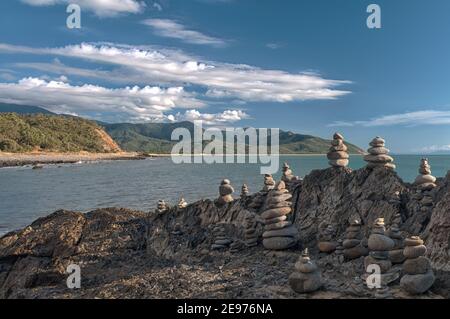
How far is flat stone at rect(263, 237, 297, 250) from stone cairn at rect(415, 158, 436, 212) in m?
6.54

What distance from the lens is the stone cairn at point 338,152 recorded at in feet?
80.5

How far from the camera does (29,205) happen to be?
60.1 m

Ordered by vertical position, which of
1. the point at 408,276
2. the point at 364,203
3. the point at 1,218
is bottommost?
the point at 1,218

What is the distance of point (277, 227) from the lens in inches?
863

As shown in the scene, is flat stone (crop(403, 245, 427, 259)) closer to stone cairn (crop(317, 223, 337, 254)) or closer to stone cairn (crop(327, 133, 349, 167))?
stone cairn (crop(317, 223, 337, 254))

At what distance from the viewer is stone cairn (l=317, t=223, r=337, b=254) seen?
1992 centimetres

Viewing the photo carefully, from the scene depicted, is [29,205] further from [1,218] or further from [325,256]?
[325,256]

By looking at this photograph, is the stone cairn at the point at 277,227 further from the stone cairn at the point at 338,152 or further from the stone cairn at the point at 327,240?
the stone cairn at the point at 338,152

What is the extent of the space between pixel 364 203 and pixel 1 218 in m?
43.4

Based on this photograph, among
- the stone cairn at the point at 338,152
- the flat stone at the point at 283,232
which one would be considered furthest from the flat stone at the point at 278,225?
the stone cairn at the point at 338,152

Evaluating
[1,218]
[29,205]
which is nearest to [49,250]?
[1,218]

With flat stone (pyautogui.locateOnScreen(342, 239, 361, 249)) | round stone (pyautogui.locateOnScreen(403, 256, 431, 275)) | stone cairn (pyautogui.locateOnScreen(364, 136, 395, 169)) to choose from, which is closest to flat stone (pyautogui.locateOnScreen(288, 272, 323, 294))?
round stone (pyautogui.locateOnScreen(403, 256, 431, 275))

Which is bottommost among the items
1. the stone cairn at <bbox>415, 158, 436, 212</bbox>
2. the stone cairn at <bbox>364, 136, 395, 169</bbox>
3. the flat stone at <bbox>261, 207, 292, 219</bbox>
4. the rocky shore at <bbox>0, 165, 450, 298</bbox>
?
the rocky shore at <bbox>0, 165, 450, 298</bbox>

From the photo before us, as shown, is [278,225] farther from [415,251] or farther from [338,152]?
[415,251]
